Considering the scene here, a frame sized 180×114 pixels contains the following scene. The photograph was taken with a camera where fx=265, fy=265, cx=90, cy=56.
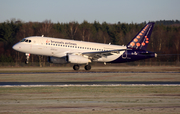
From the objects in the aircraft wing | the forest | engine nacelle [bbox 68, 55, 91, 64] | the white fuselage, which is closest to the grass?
engine nacelle [bbox 68, 55, 91, 64]

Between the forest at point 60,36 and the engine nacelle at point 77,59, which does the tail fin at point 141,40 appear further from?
the forest at point 60,36

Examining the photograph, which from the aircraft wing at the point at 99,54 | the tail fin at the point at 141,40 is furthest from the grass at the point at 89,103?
the tail fin at the point at 141,40

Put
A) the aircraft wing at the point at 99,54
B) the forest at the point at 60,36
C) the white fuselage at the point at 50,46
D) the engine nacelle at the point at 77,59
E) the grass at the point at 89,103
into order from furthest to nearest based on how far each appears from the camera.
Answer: the forest at the point at 60,36 < the aircraft wing at the point at 99,54 < the white fuselage at the point at 50,46 < the engine nacelle at the point at 77,59 < the grass at the point at 89,103

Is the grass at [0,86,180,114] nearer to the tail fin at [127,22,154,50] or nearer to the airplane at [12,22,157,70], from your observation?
the airplane at [12,22,157,70]

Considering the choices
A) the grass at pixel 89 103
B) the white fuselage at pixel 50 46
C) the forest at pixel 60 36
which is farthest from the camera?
the forest at pixel 60 36

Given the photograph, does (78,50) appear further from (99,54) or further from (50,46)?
(50,46)

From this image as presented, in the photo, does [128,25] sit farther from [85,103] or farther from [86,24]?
[85,103]

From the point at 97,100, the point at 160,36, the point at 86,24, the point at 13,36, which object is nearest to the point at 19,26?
the point at 13,36

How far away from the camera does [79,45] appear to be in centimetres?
3975

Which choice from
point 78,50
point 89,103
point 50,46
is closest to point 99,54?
point 78,50

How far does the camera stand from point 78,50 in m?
39.5

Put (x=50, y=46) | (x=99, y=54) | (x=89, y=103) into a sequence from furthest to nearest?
(x=99, y=54) < (x=50, y=46) < (x=89, y=103)

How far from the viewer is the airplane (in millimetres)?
37719

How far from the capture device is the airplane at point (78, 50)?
37.7 m
